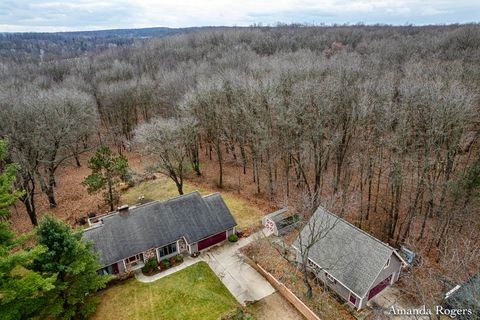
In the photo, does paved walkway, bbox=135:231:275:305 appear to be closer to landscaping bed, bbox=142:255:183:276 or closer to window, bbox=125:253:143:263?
landscaping bed, bbox=142:255:183:276

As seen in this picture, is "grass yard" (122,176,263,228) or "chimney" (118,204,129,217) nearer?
"chimney" (118,204,129,217)

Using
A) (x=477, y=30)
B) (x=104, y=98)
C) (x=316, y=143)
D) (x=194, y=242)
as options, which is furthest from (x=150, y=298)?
(x=477, y=30)

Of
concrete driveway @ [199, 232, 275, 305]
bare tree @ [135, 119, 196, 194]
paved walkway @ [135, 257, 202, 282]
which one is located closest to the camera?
concrete driveway @ [199, 232, 275, 305]

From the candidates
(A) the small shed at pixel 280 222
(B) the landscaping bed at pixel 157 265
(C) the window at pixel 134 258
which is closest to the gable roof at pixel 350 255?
(A) the small shed at pixel 280 222

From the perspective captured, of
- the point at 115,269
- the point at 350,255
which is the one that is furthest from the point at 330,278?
the point at 115,269

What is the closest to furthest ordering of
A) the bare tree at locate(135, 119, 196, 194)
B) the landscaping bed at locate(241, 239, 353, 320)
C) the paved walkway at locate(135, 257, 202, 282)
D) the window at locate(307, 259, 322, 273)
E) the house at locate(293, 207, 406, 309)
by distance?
the house at locate(293, 207, 406, 309)
the landscaping bed at locate(241, 239, 353, 320)
the window at locate(307, 259, 322, 273)
the paved walkway at locate(135, 257, 202, 282)
the bare tree at locate(135, 119, 196, 194)

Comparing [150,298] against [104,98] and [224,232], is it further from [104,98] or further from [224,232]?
[104,98]

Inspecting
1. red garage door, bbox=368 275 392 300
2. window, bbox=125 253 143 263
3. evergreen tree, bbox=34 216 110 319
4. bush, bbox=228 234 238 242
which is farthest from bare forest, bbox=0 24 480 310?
evergreen tree, bbox=34 216 110 319
